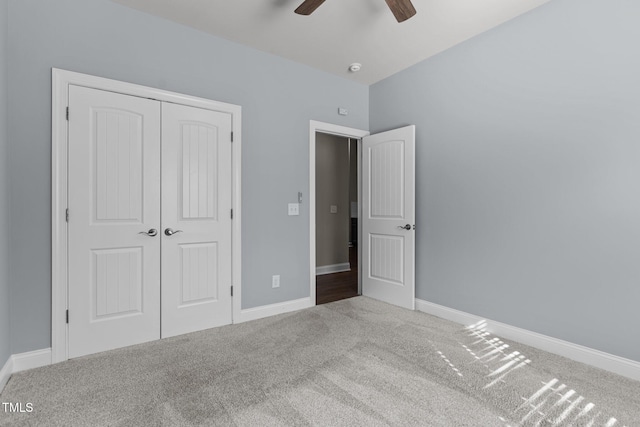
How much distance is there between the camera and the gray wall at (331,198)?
5.57 m

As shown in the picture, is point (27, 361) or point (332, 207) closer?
point (27, 361)

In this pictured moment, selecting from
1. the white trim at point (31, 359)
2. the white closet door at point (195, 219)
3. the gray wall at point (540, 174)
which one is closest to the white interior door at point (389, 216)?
the gray wall at point (540, 174)

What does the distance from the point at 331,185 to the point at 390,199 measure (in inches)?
86.1

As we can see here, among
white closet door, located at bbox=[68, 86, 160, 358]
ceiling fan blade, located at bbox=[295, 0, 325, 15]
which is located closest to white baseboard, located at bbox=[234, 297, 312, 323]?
white closet door, located at bbox=[68, 86, 160, 358]

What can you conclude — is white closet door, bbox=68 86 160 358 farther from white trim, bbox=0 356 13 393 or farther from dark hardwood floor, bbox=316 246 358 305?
dark hardwood floor, bbox=316 246 358 305

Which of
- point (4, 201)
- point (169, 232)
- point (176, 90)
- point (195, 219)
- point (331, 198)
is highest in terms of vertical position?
point (176, 90)

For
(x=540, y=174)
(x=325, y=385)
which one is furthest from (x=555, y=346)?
(x=325, y=385)

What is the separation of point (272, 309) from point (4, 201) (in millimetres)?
2290

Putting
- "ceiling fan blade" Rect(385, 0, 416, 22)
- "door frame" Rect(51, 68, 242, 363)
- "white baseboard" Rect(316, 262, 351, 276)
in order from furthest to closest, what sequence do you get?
"white baseboard" Rect(316, 262, 351, 276)
"door frame" Rect(51, 68, 242, 363)
"ceiling fan blade" Rect(385, 0, 416, 22)

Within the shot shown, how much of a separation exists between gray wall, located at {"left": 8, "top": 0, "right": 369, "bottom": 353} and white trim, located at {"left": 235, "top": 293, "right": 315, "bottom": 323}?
0.07 m

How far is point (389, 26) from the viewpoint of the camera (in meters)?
2.79

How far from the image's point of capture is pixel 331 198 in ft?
18.8

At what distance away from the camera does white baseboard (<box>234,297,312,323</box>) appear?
3.12 m

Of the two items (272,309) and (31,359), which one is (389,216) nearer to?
(272,309)
